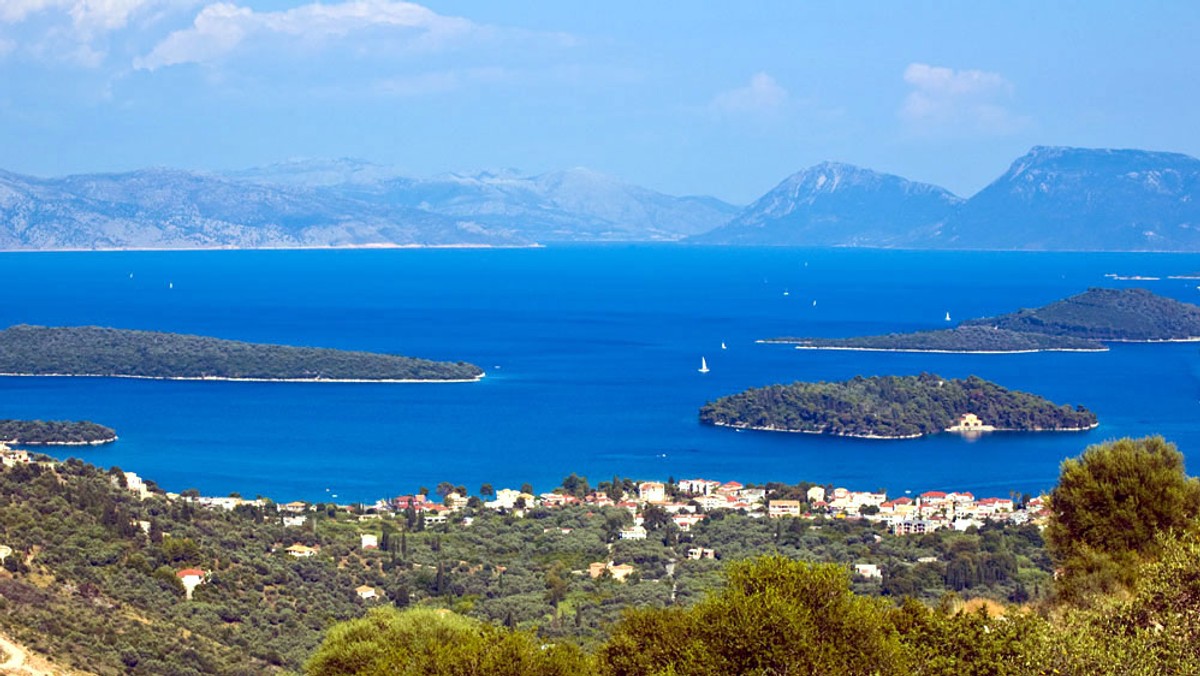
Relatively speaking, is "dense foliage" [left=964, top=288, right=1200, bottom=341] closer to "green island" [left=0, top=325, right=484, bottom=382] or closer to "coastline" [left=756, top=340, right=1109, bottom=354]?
"coastline" [left=756, top=340, right=1109, bottom=354]

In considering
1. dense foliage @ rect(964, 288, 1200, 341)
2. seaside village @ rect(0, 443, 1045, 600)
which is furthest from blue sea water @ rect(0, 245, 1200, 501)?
seaside village @ rect(0, 443, 1045, 600)

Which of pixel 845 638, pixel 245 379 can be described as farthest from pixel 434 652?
pixel 245 379

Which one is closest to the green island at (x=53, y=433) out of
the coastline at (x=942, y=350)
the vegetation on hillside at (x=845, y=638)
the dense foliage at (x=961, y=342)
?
the vegetation on hillside at (x=845, y=638)

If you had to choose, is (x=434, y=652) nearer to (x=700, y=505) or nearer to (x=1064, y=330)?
(x=700, y=505)

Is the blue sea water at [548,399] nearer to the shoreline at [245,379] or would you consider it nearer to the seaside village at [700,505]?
the shoreline at [245,379]

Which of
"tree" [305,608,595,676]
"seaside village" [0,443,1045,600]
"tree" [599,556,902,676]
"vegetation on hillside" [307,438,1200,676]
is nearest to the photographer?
"vegetation on hillside" [307,438,1200,676]

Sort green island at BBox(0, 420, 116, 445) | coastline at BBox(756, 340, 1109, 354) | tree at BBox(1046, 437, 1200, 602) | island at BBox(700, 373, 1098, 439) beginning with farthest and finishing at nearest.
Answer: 1. coastline at BBox(756, 340, 1109, 354)
2. island at BBox(700, 373, 1098, 439)
3. green island at BBox(0, 420, 116, 445)
4. tree at BBox(1046, 437, 1200, 602)

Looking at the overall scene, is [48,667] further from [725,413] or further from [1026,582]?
[725,413]

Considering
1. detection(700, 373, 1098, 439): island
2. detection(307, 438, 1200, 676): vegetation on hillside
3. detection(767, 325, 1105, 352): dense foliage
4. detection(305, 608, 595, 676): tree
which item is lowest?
detection(700, 373, 1098, 439): island
